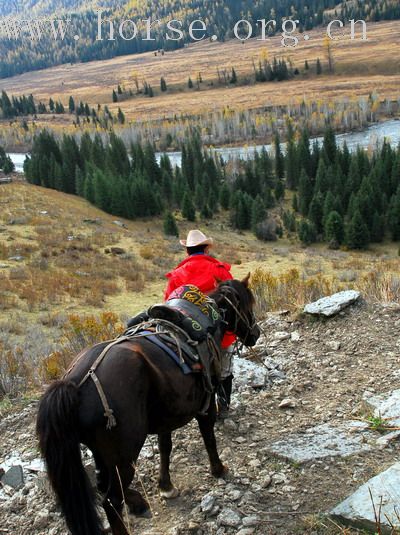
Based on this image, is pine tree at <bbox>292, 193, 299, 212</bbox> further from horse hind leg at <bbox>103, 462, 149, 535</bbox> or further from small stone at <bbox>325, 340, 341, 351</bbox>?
horse hind leg at <bbox>103, 462, 149, 535</bbox>

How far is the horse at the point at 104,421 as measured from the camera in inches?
127

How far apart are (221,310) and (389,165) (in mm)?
65620

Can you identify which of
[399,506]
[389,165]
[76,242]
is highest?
[399,506]

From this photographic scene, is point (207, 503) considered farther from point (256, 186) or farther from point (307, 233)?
point (256, 186)

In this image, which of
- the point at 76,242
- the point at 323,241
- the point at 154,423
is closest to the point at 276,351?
the point at 154,423

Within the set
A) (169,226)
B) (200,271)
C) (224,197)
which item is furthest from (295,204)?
(200,271)

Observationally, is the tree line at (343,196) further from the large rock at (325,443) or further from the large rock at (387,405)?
the large rock at (325,443)

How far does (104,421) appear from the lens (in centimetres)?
333

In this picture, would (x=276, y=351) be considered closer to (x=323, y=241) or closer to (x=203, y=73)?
(x=323, y=241)

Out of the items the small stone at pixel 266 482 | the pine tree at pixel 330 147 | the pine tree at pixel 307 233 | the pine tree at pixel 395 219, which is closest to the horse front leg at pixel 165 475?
the small stone at pixel 266 482

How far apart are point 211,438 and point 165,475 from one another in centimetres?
54

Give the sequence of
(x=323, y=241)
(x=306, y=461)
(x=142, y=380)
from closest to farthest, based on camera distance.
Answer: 1. (x=142, y=380)
2. (x=306, y=461)
3. (x=323, y=241)

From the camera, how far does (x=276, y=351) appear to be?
750 cm

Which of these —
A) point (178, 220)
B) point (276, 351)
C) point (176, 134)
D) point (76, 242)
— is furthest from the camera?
point (176, 134)
